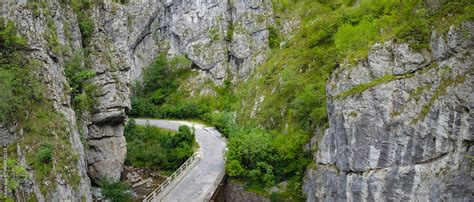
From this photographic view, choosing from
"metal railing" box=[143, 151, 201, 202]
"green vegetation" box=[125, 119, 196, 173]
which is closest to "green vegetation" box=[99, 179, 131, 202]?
"metal railing" box=[143, 151, 201, 202]

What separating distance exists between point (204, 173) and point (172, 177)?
2668mm

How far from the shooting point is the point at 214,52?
206 feet

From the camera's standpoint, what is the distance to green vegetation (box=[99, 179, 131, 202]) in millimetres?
26969

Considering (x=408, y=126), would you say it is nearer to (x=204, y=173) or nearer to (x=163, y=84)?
(x=204, y=173)

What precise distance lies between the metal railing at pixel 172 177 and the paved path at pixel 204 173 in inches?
24.6

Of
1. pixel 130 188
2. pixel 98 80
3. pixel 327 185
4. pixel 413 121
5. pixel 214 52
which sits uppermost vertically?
pixel 214 52

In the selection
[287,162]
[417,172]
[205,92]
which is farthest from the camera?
[205,92]

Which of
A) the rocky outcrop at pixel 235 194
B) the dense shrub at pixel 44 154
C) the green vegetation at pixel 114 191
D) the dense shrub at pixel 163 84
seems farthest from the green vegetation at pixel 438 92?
the dense shrub at pixel 163 84

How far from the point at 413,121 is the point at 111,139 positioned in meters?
23.3

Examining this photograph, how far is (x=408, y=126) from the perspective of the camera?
56.1 ft

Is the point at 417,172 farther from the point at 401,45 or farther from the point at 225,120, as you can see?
the point at 225,120

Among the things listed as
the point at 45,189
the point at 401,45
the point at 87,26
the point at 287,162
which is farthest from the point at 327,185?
the point at 87,26

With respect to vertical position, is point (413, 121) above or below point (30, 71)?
below

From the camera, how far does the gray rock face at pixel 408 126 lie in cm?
1563
